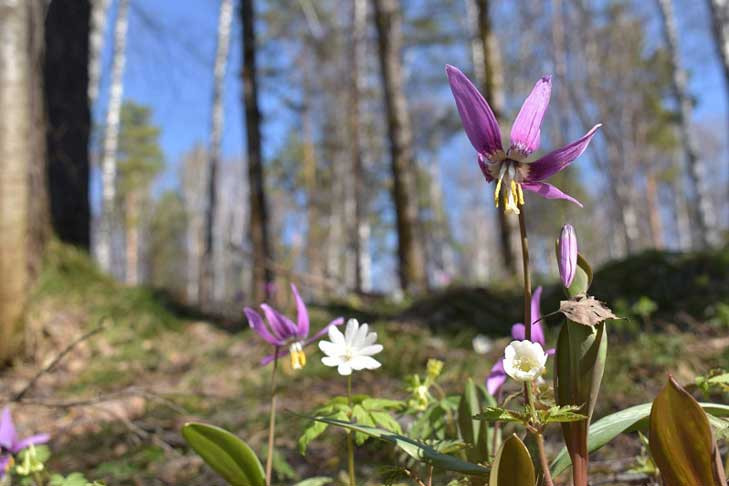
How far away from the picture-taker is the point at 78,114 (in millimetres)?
5355

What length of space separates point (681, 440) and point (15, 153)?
10.9 feet

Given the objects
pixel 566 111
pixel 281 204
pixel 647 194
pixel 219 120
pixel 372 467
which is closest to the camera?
pixel 372 467

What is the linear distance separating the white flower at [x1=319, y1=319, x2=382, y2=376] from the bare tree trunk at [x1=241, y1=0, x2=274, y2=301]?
514 cm

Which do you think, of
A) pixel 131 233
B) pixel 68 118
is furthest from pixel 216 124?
pixel 131 233

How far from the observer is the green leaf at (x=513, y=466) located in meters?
0.80

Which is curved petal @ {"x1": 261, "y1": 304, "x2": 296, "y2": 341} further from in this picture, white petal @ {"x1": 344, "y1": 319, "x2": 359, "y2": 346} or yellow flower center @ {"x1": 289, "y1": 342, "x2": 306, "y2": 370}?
white petal @ {"x1": 344, "y1": 319, "x2": 359, "y2": 346}

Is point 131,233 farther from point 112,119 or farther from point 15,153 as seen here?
point 15,153

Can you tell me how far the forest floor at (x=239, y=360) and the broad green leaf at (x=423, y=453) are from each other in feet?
1.80

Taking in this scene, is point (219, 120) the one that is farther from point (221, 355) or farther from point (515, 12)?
point (515, 12)

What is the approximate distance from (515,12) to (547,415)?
18795mm

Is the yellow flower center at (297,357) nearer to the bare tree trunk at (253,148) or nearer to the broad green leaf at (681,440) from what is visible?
the broad green leaf at (681,440)

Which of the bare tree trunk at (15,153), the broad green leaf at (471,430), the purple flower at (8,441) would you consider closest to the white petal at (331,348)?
the broad green leaf at (471,430)

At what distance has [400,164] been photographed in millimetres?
6949

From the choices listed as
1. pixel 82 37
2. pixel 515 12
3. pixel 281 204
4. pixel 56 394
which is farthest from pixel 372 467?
pixel 281 204
